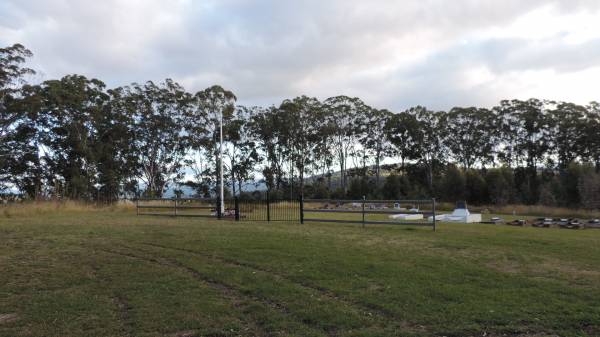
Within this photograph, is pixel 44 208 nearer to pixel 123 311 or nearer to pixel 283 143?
pixel 123 311

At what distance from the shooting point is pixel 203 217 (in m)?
20.0

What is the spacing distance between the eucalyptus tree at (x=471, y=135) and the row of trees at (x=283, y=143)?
0.45 ft

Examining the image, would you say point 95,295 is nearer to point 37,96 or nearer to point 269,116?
point 37,96

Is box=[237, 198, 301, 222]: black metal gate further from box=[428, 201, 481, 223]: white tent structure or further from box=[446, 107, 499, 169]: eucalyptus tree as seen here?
box=[446, 107, 499, 169]: eucalyptus tree

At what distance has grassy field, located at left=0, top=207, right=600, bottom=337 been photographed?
4496 millimetres

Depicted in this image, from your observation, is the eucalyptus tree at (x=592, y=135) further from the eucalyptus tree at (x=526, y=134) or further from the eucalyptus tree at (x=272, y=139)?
the eucalyptus tree at (x=272, y=139)

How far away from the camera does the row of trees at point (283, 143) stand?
41.1 metres

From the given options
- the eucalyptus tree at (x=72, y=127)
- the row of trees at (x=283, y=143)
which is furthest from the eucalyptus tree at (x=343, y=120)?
the eucalyptus tree at (x=72, y=127)

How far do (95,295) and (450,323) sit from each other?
14.0ft

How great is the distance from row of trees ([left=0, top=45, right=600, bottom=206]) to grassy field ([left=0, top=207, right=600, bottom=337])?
94.5 feet

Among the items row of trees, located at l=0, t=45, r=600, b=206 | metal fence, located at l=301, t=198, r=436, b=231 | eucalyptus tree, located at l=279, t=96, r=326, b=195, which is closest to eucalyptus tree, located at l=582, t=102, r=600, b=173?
row of trees, located at l=0, t=45, r=600, b=206

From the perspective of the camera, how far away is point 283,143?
195 ft

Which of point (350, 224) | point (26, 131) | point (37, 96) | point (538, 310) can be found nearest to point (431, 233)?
point (350, 224)

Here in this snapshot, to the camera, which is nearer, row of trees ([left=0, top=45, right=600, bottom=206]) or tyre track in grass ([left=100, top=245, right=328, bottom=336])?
tyre track in grass ([left=100, top=245, right=328, bottom=336])
